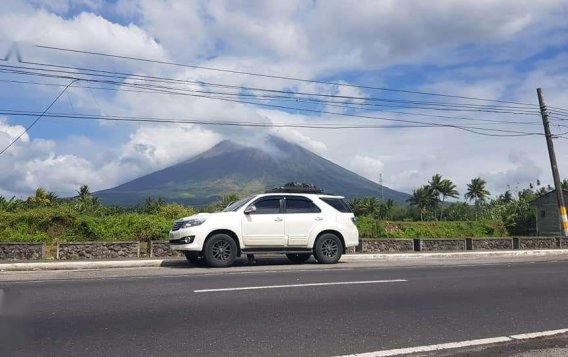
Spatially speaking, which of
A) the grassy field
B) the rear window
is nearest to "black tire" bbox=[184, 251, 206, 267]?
the rear window

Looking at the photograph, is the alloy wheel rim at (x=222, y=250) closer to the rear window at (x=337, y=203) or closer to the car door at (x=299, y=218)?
the car door at (x=299, y=218)

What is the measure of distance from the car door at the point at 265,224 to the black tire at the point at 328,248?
2.96 ft

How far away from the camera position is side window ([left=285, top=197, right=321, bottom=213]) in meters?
13.7

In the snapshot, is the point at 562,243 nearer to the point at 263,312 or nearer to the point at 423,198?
the point at 263,312

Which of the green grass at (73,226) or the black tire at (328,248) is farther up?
the green grass at (73,226)

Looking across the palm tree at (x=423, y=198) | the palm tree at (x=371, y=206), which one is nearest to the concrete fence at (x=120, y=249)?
the palm tree at (x=371, y=206)

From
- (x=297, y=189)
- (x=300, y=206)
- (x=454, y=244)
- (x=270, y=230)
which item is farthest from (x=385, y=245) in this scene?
(x=270, y=230)

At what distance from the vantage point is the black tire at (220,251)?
12.6 metres

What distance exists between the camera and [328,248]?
1386 cm

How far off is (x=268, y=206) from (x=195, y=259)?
81.7 inches

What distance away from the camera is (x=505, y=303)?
8477 millimetres

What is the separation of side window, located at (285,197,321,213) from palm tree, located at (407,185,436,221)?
260ft

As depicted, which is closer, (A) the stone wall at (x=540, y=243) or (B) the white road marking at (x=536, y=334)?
(B) the white road marking at (x=536, y=334)

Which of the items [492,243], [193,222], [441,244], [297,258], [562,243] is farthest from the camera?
[562,243]
